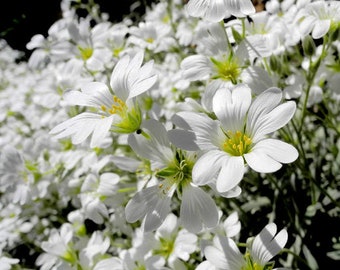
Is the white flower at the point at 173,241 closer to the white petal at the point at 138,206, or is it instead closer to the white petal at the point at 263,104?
the white petal at the point at 138,206

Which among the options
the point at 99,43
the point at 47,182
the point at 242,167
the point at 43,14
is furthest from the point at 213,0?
the point at 43,14

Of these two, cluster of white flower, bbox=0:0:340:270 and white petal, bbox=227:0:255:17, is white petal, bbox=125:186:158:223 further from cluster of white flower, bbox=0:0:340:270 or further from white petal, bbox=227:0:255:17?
white petal, bbox=227:0:255:17

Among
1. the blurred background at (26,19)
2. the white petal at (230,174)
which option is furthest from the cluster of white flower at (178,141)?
the blurred background at (26,19)

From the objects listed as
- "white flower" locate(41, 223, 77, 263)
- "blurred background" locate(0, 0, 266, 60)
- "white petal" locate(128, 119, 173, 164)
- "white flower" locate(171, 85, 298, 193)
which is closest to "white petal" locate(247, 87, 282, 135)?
"white flower" locate(171, 85, 298, 193)

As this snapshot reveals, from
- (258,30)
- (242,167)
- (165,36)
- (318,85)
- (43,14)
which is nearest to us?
(242,167)

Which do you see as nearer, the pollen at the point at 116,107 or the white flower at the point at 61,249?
the pollen at the point at 116,107

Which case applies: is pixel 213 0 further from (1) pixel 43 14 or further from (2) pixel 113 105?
(1) pixel 43 14
